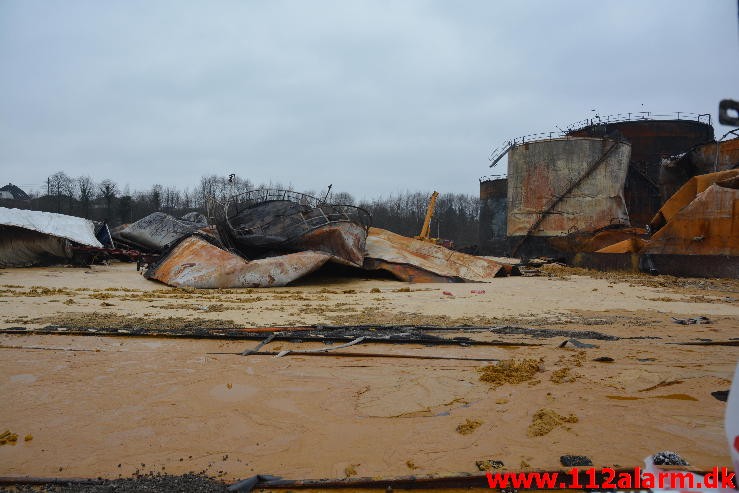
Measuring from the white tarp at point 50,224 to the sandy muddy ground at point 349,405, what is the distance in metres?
14.2

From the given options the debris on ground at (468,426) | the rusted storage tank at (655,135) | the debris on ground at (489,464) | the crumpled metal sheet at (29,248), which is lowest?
the debris on ground at (489,464)

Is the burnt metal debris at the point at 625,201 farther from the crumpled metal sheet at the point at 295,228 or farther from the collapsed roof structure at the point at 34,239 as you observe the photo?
the collapsed roof structure at the point at 34,239

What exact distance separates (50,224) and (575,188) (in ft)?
75.4

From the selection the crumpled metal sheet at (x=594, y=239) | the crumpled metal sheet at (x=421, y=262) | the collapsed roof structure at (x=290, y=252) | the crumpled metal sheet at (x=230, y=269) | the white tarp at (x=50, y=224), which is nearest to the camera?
the crumpled metal sheet at (x=230, y=269)

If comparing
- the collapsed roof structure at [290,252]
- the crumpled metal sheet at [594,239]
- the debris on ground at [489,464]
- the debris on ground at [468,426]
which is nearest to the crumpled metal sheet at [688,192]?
the crumpled metal sheet at [594,239]

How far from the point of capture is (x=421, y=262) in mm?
14227

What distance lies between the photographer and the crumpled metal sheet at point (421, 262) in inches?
533

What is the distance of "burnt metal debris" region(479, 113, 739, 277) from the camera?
45.0ft

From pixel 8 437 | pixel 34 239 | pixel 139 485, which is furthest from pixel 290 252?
pixel 139 485

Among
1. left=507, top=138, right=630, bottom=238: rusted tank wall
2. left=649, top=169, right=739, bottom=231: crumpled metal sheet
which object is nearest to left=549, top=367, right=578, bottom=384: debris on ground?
left=649, top=169, right=739, bottom=231: crumpled metal sheet

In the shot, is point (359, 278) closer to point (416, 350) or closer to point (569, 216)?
point (416, 350)

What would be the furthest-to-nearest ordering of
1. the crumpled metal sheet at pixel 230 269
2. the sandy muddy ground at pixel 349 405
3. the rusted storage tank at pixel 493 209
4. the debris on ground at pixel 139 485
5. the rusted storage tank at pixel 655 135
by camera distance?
the rusted storage tank at pixel 493 209 < the rusted storage tank at pixel 655 135 < the crumpled metal sheet at pixel 230 269 < the sandy muddy ground at pixel 349 405 < the debris on ground at pixel 139 485

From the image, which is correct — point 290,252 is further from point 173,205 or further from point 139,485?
point 173,205

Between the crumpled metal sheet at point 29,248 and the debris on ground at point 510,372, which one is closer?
the debris on ground at point 510,372
